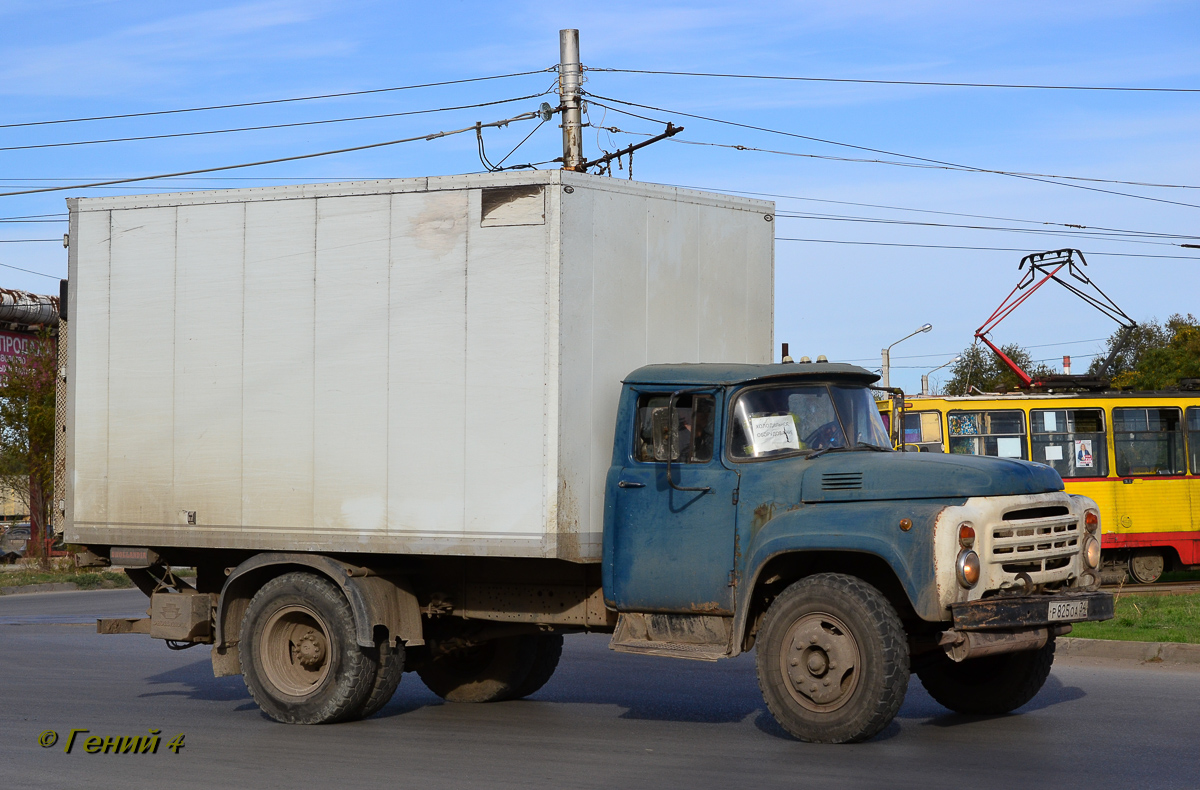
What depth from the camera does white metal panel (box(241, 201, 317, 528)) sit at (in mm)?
9555

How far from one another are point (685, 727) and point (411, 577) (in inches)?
90.0

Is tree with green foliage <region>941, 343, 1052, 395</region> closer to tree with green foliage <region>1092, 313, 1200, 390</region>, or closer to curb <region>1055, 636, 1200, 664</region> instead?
tree with green foliage <region>1092, 313, 1200, 390</region>

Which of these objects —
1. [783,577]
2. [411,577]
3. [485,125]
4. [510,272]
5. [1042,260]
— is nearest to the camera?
[783,577]

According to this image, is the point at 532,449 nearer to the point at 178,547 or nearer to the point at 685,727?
the point at 685,727

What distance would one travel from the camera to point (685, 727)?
9125mm

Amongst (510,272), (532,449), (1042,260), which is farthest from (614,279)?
(1042,260)

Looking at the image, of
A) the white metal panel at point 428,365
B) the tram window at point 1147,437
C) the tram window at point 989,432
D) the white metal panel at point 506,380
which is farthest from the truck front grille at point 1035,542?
the tram window at point 1147,437

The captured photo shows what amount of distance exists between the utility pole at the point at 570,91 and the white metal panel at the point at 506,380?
1244 centimetres

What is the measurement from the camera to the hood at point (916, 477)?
309 inches

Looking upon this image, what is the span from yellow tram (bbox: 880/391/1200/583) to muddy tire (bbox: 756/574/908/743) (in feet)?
47.8

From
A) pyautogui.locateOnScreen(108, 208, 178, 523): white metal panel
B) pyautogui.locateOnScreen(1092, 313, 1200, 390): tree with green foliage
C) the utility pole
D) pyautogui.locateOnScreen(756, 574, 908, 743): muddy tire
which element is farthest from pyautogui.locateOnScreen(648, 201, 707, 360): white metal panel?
pyautogui.locateOnScreen(1092, 313, 1200, 390): tree with green foliage

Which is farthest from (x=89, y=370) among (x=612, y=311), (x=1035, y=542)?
(x=1035, y=542)

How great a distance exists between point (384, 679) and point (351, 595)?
2.30ft

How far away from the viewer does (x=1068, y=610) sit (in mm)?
7977
